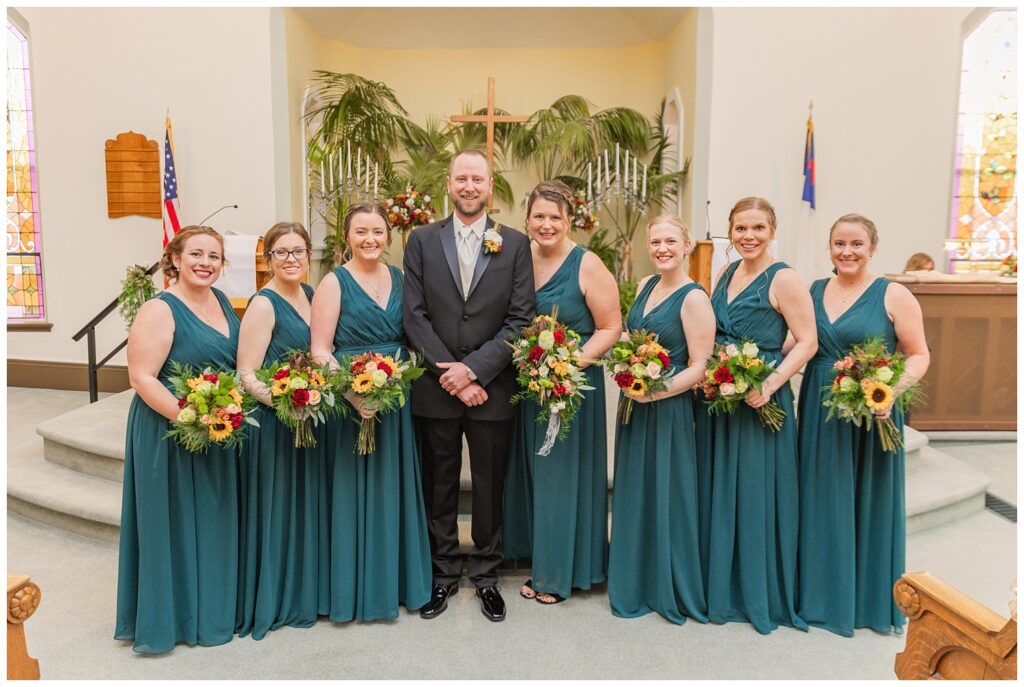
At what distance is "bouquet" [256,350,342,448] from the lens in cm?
310

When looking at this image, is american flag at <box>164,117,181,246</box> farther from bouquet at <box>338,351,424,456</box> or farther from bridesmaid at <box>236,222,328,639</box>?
bouquet at <box>338,351,424,456</box>

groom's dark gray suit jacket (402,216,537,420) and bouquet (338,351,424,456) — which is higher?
groom's dark gray suit jacket (402,216,537,420)

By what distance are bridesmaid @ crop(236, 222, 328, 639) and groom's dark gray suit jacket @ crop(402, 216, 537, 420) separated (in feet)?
1.54

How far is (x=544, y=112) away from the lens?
8.39 meters

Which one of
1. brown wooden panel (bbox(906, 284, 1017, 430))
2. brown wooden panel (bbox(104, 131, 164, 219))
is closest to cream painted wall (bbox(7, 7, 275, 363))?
brown wooden panel (bbox(104, 131, 164, 219))

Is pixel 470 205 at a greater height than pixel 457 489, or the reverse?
pixel 470 205

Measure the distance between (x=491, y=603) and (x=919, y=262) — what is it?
594 centimetres

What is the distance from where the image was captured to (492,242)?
3.37 m

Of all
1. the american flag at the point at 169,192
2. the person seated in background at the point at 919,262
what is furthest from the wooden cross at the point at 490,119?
the person seated in background at the point at 919,262

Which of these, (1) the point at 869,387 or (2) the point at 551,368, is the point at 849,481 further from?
(2) the point at 551,368

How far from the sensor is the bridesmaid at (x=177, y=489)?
313 centimetres

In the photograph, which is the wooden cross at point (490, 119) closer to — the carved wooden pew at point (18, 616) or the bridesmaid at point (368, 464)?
the bridesmaid at point (368, 464)

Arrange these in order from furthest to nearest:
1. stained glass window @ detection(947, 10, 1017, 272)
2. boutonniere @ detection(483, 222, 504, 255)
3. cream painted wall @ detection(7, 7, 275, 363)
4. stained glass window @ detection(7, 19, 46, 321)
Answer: stained glass window @ detection(7, 19, 46, 321), stained glass window @ detection(947, 10, 1017, 272), cream painted wall @ detection(7, 7, 275, 363), boutonniere @ detection(483, 222, 504, 255)

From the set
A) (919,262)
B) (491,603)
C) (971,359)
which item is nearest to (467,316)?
(491,603)
